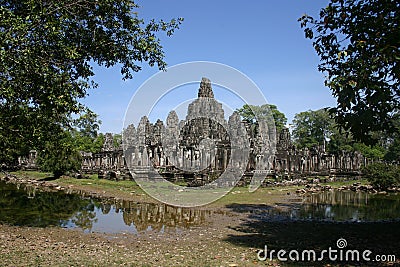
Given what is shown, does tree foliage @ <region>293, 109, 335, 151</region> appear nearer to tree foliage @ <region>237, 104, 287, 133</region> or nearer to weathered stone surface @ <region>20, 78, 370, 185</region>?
tree foliage @ <region>237, 104, 287, 133</region>

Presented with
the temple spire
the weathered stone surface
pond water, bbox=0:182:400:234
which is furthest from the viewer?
the temple spire

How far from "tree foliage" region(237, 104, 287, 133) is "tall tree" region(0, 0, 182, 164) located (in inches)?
1854

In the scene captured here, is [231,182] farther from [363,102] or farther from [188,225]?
[363,102]

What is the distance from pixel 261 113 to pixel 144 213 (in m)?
50.4

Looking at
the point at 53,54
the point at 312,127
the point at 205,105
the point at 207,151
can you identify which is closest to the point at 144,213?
the point at 53,54

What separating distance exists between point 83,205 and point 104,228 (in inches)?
263

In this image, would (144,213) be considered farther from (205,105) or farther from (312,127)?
(312,127)

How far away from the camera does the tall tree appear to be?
9.74 meters

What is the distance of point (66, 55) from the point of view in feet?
34.0

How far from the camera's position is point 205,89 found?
36500 millimetres

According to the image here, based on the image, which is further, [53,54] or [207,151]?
[207,151]

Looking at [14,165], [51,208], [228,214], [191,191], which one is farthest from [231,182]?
[14,165]

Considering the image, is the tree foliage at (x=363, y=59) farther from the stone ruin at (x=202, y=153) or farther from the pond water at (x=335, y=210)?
the stone ruin at (x=202, y=153)

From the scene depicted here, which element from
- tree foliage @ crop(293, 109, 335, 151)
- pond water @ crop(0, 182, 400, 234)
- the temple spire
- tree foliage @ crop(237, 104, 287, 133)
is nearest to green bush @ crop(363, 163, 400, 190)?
pond water @ crop(0, 182, 400, 234)
